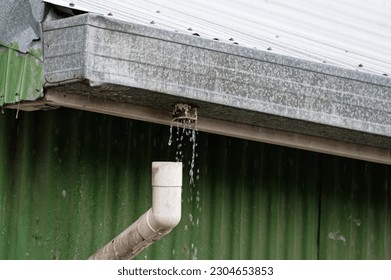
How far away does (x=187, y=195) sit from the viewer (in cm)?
496

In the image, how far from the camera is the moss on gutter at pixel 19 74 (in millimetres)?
3859

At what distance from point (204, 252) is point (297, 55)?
4.10 feet

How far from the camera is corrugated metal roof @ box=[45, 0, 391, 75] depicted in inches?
161

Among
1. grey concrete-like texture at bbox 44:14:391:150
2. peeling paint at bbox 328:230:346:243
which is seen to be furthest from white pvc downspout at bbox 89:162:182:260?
peeling paint at bbox 328:230:346:243

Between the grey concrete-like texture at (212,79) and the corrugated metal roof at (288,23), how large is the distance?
0.11 m

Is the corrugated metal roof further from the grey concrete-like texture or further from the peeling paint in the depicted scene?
the peeling paint

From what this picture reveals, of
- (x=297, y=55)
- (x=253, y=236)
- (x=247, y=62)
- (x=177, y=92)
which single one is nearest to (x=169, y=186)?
(x=177, y=92)

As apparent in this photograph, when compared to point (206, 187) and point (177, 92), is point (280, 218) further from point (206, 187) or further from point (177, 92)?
point (177, 92)

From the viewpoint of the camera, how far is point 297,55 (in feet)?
14.3

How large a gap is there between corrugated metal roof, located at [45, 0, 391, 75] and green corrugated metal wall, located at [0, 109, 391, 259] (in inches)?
28.8

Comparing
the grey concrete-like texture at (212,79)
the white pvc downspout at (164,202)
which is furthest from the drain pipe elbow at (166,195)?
the grey concrete-like texture at (212,79)

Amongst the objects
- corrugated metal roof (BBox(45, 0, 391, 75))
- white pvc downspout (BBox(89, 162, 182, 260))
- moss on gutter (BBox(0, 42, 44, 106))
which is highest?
corrugated metal roof (BBox(45, 0, 391, 75))

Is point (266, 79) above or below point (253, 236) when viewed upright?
above

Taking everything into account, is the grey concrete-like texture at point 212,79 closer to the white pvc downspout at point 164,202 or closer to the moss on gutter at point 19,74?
the moss on gutter at point 19,74
